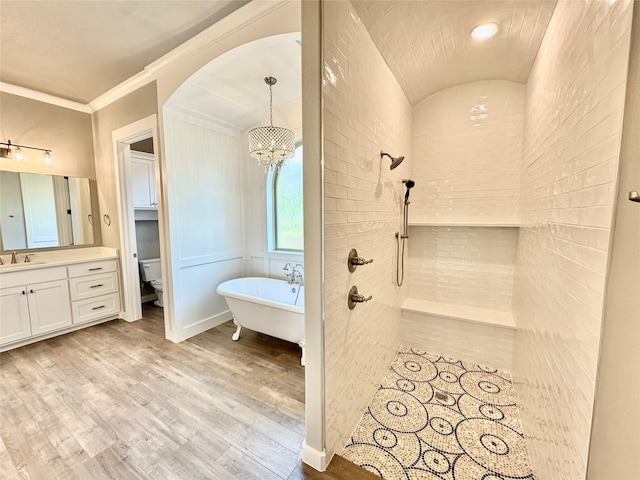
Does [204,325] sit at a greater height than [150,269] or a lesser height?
lesser

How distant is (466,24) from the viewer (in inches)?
61.2

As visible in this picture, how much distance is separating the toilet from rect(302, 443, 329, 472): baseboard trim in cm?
333

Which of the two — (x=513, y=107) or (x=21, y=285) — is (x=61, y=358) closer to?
(x=21, y=285)

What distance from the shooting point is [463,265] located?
8.25 feet

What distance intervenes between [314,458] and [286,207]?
102 inches

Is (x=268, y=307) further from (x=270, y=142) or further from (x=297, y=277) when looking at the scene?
(x=270, y=142)

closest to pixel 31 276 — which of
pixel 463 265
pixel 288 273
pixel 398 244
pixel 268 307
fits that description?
pixel 268 307

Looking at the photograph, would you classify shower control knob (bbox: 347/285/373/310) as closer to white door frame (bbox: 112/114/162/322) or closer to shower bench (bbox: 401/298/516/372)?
shower bench (bbox: 401/298/516/372)

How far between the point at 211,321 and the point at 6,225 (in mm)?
2439

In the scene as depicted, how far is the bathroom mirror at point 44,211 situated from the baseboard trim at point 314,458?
3766 millimetres

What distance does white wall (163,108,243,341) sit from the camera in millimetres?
2621

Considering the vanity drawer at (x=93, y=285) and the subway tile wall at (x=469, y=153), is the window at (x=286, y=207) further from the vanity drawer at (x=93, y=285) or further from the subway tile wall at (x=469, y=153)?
the vanity drawer at (x=93, y=285)

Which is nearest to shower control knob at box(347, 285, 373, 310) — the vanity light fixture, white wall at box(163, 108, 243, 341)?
white wall at box(163, 108, 243, 341)

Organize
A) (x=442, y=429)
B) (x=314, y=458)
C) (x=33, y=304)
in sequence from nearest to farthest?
(x=314, y=458), (x=442, y=429), (x=33, y=304)
